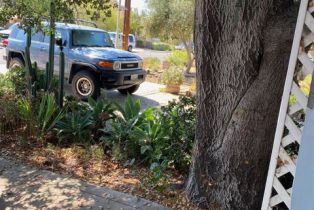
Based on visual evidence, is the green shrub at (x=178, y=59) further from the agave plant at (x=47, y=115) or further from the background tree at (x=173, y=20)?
the agave plant at (x=47, y=115)

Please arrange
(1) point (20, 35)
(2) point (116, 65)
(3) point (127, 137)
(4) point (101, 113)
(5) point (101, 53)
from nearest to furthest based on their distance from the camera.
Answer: (3) point (127, 137) < (4) point (101, 113) < (2) point (116, 65) < (5) point (101, 53) < (1) point (20, 35)

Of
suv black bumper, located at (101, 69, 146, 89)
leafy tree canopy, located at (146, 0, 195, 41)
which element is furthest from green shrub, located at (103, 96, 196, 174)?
leafy tree canopy, located at (146, 0, 195, 41)

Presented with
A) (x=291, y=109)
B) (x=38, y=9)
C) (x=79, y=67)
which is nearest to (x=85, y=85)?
(x=79, y=67)

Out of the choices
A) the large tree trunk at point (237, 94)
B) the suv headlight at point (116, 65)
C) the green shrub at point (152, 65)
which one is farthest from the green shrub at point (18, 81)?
the green shrub at point (152, 65)

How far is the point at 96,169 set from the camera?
4.38 meters

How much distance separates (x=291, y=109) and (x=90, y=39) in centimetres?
860

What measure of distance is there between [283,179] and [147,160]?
1.60m

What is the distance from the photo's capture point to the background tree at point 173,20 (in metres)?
17.9

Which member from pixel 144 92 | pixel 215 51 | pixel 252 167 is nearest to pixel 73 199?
pixel 252 167

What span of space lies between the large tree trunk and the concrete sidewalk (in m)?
0.62

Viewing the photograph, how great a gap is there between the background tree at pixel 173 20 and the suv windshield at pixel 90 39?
23.0 ft

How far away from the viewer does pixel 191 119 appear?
4594 mm

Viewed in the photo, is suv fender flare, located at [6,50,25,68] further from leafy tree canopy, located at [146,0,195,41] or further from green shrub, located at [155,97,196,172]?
leafy tree canopy, located at [146,0,195,41]

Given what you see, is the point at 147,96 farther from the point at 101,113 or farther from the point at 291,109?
the point at 291,109
